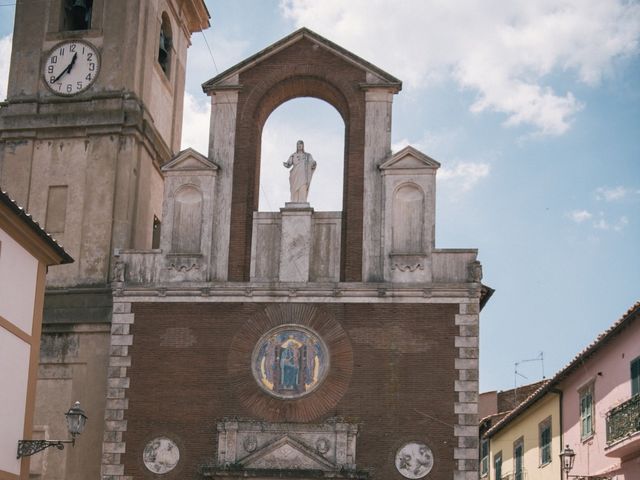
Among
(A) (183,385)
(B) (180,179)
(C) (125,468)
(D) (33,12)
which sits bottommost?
(C) (125,468)

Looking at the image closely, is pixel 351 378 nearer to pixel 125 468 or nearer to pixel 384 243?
pixel 384 243

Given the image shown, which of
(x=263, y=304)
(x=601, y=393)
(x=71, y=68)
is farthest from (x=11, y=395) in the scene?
(x=601, y=393)

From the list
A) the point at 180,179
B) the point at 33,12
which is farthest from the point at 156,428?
the point at 33,12

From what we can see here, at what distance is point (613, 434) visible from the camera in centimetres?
2633

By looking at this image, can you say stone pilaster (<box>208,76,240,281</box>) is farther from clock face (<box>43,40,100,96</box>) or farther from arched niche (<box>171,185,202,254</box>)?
clock face (<box>43,40,100,96</box>)

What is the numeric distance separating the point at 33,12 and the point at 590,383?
56.7 ft

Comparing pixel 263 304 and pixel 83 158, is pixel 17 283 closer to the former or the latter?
pixel 263 304

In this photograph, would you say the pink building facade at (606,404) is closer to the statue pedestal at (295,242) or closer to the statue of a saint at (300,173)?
the statue pedestal at (295,242)

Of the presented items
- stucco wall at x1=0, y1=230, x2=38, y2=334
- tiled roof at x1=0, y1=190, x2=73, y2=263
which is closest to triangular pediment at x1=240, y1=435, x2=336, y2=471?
stucco wall at x1=0, y1=230, x2=38, y2=334

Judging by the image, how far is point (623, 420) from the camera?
84.4 feet

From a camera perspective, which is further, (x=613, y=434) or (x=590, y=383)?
(x=590, y=383)

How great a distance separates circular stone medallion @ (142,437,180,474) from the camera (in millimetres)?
25750

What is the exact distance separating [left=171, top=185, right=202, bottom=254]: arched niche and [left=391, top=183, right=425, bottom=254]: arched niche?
445 cm

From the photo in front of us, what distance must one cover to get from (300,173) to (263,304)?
3.26 metres
